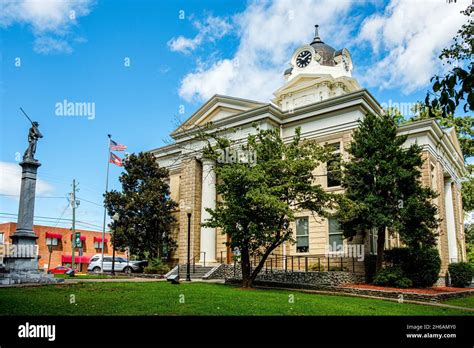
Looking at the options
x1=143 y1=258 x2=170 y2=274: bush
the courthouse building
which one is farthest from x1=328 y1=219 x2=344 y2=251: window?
x1=143 y1=258 x2=170 y2=274: bush

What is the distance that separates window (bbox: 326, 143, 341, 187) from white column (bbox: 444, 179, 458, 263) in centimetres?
1069

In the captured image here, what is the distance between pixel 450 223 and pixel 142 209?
2147 centimetres

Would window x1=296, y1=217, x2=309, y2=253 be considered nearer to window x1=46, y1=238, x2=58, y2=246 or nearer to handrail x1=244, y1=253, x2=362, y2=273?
handrail x1=244, y1=253, x2=362, y2=273

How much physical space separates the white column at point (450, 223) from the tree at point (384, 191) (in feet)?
38.9

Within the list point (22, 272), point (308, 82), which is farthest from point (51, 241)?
point (22, 272)

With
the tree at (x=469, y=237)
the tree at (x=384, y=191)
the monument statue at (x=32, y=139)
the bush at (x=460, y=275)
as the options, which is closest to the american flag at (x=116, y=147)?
the monument statue at (x=32, y=139)

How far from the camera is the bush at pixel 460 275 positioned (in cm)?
2239

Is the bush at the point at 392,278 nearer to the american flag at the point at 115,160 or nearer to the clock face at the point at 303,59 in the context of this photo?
the american flag at the point at 115,160

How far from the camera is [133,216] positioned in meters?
30.0

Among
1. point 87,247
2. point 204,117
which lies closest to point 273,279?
point 204,117

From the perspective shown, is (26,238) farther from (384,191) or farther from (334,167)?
(384,191)

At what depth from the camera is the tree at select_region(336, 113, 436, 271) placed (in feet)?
59.6

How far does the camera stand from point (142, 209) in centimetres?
2995
